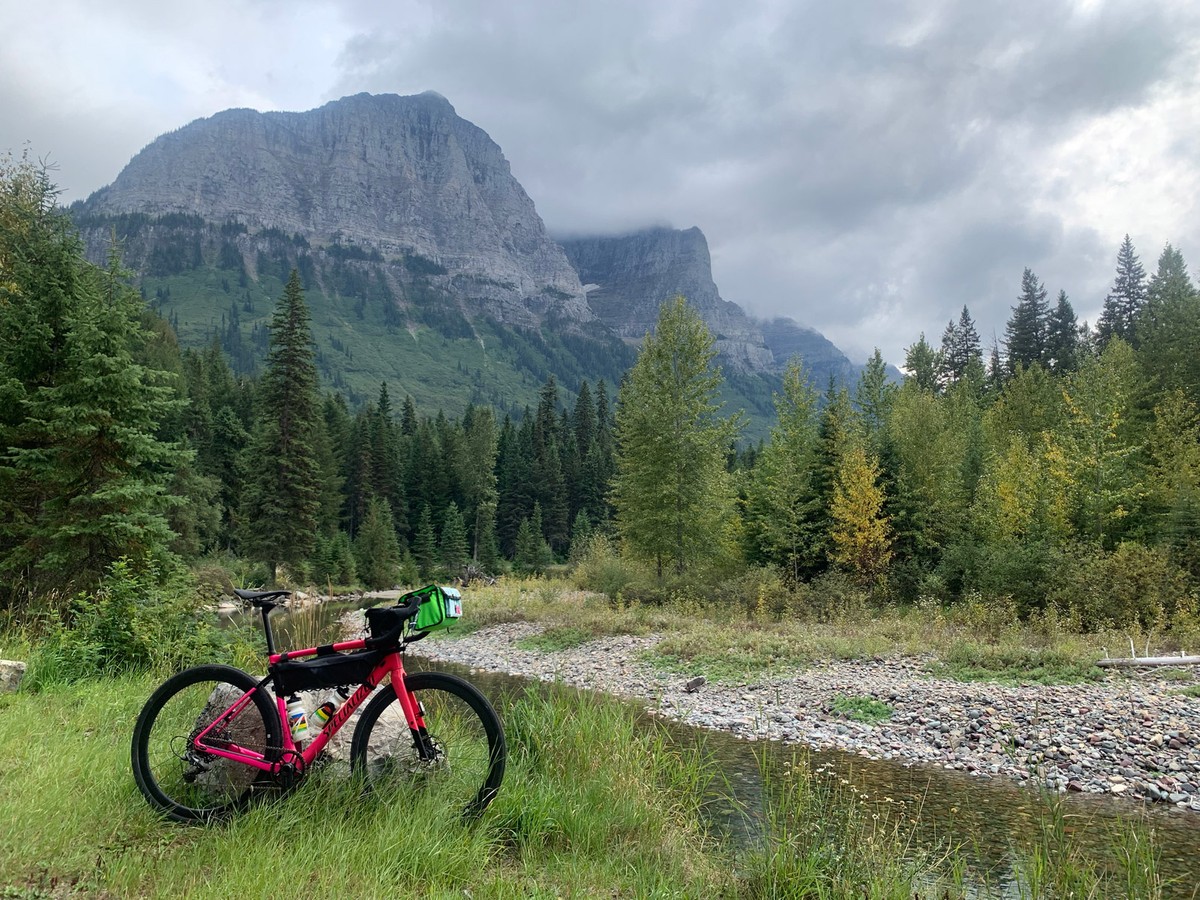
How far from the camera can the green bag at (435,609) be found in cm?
399

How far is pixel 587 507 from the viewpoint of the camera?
74562 mm

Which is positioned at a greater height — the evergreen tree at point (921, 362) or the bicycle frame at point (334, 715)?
the evergreen tree at point (921, 362)

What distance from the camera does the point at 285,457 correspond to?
36.4 meters

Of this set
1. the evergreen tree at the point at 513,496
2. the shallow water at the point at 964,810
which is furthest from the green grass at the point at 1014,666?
the evergreen tree at the point at 513,496

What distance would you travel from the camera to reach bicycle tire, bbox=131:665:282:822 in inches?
155

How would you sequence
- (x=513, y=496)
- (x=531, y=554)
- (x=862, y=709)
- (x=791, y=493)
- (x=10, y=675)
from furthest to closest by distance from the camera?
(x=513, y=496) → (x=531, y=554) → (x=791, y=493) → (x=862, y=709) → (x=10, y=675)

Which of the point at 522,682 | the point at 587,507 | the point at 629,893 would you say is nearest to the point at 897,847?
the point at 629,893

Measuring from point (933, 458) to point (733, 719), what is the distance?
68.3 ft

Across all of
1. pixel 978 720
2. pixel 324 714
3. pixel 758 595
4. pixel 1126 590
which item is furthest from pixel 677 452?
pixel 324 714

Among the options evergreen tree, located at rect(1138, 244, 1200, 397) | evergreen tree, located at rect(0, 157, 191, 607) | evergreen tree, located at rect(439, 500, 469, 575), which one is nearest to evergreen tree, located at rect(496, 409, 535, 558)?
evergreen tree, located at rect(439, 500, 469, 575)

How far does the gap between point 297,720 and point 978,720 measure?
11.3m

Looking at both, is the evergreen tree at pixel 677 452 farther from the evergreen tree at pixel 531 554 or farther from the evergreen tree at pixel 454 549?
the evergreen tree at pixel 531 554

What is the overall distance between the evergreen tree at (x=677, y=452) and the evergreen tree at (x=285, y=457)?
20332mm

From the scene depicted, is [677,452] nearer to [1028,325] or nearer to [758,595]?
[758,595]
